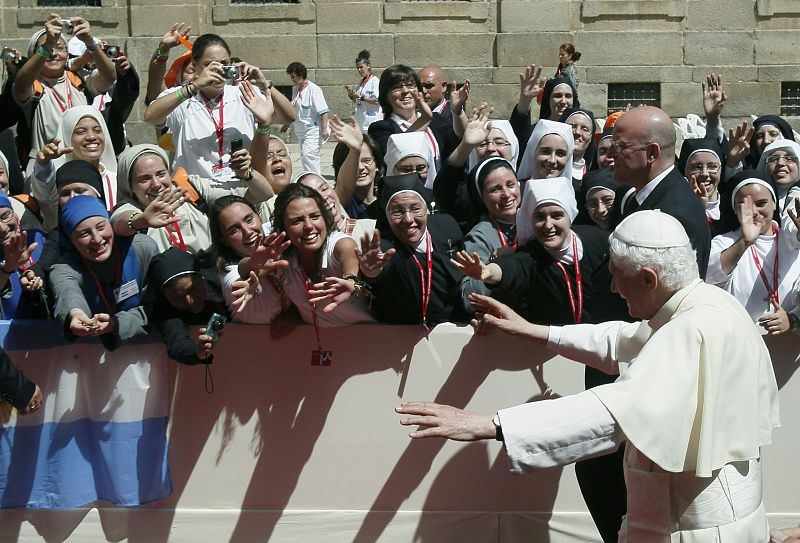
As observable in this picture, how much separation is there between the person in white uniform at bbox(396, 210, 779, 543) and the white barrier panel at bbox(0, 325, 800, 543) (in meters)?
1.95

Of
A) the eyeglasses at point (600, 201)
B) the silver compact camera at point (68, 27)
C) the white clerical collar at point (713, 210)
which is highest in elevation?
the silver compact camera at point (68, 27)

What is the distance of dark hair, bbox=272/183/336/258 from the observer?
5410 mm

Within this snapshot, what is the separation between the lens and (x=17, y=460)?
546 centimetres

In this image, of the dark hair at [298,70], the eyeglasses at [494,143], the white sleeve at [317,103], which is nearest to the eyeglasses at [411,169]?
the eyeglasses at [494,143]

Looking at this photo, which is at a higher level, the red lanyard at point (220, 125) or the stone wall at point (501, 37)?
the stone wall at point (501, 37)

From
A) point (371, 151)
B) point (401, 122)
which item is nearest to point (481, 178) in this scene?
point (371, 151)

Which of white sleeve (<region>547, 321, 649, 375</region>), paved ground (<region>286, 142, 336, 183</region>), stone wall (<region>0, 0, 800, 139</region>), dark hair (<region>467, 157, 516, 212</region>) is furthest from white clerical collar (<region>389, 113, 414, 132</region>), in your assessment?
stone wall (<region>0, 0, 800, 139</region>)

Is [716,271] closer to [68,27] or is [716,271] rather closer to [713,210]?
[713,210]

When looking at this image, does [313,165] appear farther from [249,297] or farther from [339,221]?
[249,297]

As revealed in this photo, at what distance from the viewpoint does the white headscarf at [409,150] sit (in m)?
7.11

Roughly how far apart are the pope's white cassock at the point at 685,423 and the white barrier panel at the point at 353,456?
201 cm

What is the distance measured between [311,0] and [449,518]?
1131 centimetres

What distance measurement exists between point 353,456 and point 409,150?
2.35 meters

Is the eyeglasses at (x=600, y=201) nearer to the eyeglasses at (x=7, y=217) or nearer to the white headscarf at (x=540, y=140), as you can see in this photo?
the white headscarf at (x=540, y=140)
